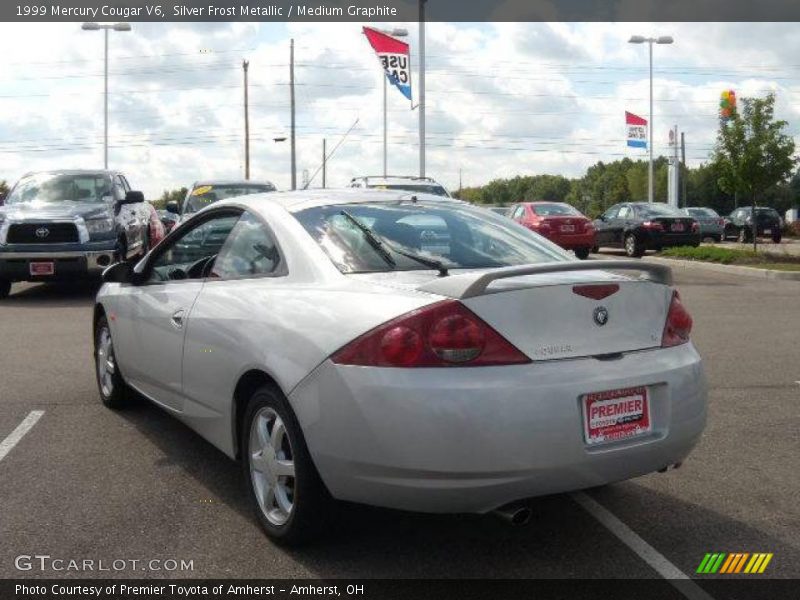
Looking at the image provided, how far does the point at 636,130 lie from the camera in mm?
43125

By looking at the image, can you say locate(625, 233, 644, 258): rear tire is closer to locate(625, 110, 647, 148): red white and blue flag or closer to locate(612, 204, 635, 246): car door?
locate(612, 204, 635, 246): car door

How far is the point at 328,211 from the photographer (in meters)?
4.30

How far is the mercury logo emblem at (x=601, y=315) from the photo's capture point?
351 centimetres

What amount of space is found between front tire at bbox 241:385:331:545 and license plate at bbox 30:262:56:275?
32.2 ft

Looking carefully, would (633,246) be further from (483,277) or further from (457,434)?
(457,434)

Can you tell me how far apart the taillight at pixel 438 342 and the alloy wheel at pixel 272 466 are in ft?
1.97

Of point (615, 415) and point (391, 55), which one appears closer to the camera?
point (615, 415)

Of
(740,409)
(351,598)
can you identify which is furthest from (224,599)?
(740,409)

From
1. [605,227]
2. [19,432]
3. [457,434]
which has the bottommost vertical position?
[19,432]

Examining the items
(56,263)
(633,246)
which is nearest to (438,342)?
(56,263)

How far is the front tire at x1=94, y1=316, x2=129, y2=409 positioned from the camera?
19.4ft

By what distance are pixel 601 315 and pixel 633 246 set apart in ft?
71.0

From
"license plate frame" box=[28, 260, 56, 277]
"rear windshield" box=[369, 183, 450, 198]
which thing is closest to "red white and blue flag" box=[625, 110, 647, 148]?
"rear windshield" box=[369, 183, 450, 198]

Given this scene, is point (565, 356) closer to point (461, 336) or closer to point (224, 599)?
point (461, 336)
